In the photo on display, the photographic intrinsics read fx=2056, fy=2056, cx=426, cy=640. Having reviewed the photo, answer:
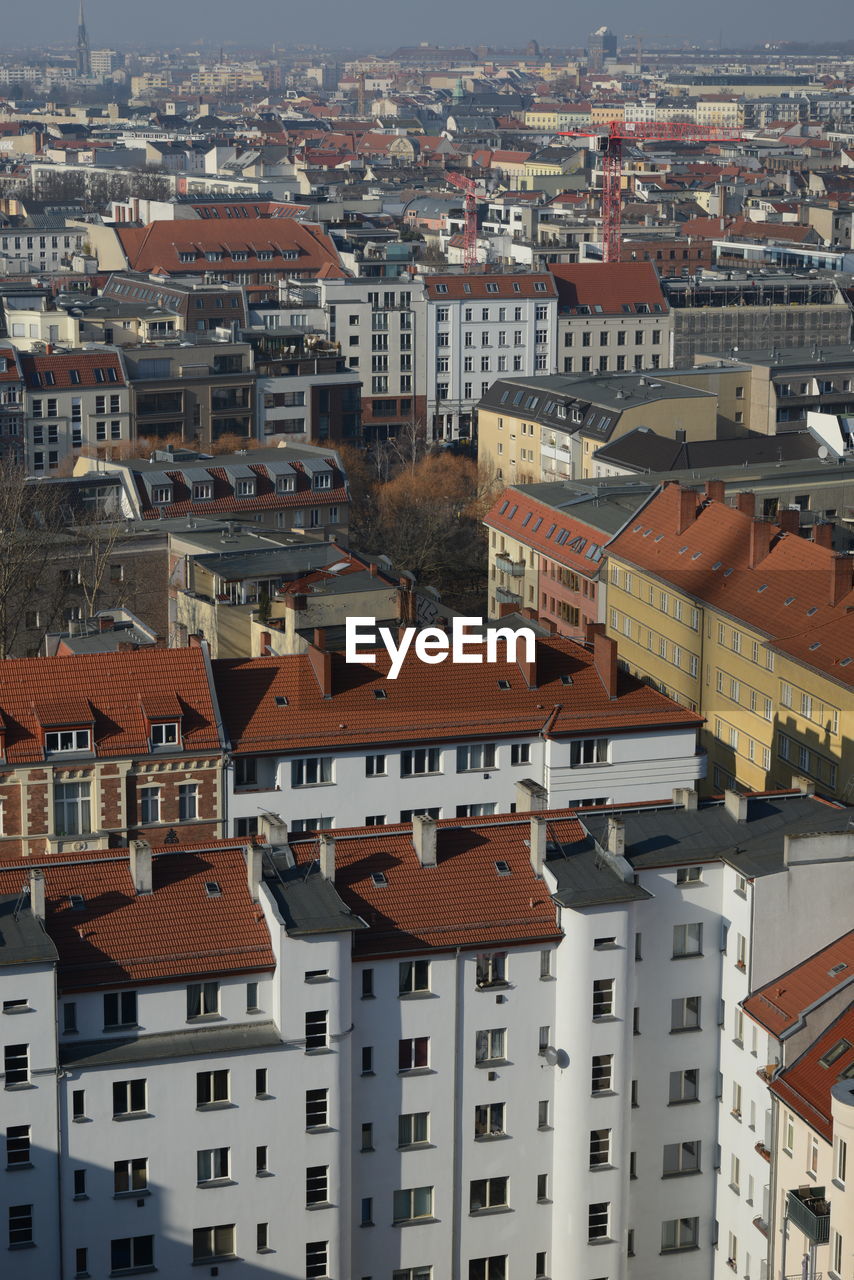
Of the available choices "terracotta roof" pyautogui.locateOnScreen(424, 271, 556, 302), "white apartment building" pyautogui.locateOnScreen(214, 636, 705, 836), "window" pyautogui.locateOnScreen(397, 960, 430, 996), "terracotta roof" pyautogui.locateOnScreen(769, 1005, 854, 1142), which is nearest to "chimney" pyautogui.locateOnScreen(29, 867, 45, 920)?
"window" pyautogui.locateOnScreen(397, 960, 430, 996)

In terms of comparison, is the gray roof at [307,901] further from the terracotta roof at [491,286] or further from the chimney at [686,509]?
the terracotta roof at [491,286]

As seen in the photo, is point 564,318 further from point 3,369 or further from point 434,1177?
point 434,1177

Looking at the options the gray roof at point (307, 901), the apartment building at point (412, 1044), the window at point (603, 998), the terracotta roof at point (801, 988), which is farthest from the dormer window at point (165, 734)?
the terracotta roof at point (801, 988)

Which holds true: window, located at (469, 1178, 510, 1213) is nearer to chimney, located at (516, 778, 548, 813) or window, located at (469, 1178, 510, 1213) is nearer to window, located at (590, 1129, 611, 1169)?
window, located at (590, 1129, 611, 1169)

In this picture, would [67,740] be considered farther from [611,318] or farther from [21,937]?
[611,318]

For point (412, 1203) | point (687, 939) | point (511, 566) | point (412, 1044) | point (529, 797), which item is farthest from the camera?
point (511, 566)

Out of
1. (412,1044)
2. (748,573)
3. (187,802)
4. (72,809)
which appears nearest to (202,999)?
(412,1044)
